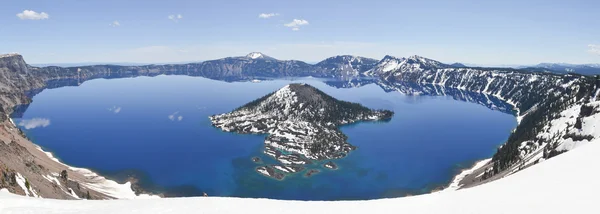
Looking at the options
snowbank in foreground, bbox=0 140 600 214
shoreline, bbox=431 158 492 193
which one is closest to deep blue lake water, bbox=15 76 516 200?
shoreline, bbox=431 158 492 193

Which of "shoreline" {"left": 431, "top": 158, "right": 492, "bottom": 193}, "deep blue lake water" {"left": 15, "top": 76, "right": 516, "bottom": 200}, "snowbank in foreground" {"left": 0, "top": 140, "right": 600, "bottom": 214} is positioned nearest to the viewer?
"snowbank in foreground" {"left": 0, "top": 140, "right": 600, "bottom": 214}

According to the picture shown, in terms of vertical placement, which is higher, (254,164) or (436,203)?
(436,203)

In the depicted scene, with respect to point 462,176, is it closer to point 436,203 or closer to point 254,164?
point 254,164

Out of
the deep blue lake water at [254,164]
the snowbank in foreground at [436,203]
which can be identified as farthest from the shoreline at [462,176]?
the snowbank in foreground at [436,203]

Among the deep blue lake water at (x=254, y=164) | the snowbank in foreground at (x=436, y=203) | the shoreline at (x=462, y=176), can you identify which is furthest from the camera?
the deep blue lake water at (x=254, y=164)

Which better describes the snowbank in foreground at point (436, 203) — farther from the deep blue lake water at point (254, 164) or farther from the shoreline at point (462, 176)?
the shoreline at point (462, 176)

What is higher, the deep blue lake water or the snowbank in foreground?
the snowbank in foreground

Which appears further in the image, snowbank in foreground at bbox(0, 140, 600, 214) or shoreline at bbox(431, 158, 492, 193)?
shoreline at bbox(431, 158, 492, 193)

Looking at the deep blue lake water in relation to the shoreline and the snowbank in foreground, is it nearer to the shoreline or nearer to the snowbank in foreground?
the shoreline

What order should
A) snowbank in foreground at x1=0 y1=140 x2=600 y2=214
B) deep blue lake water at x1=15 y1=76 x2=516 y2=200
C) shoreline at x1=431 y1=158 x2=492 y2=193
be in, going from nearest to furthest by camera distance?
snowbank in foreground at x1=0 y1=140 x2=600 y2=214 < shoreline at x1=431 y1=158 x2=492 y2=193 < deep blue lake water at x1=15 y1=76 x2=516 y2=200

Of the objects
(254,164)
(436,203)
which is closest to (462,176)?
(254,164)
